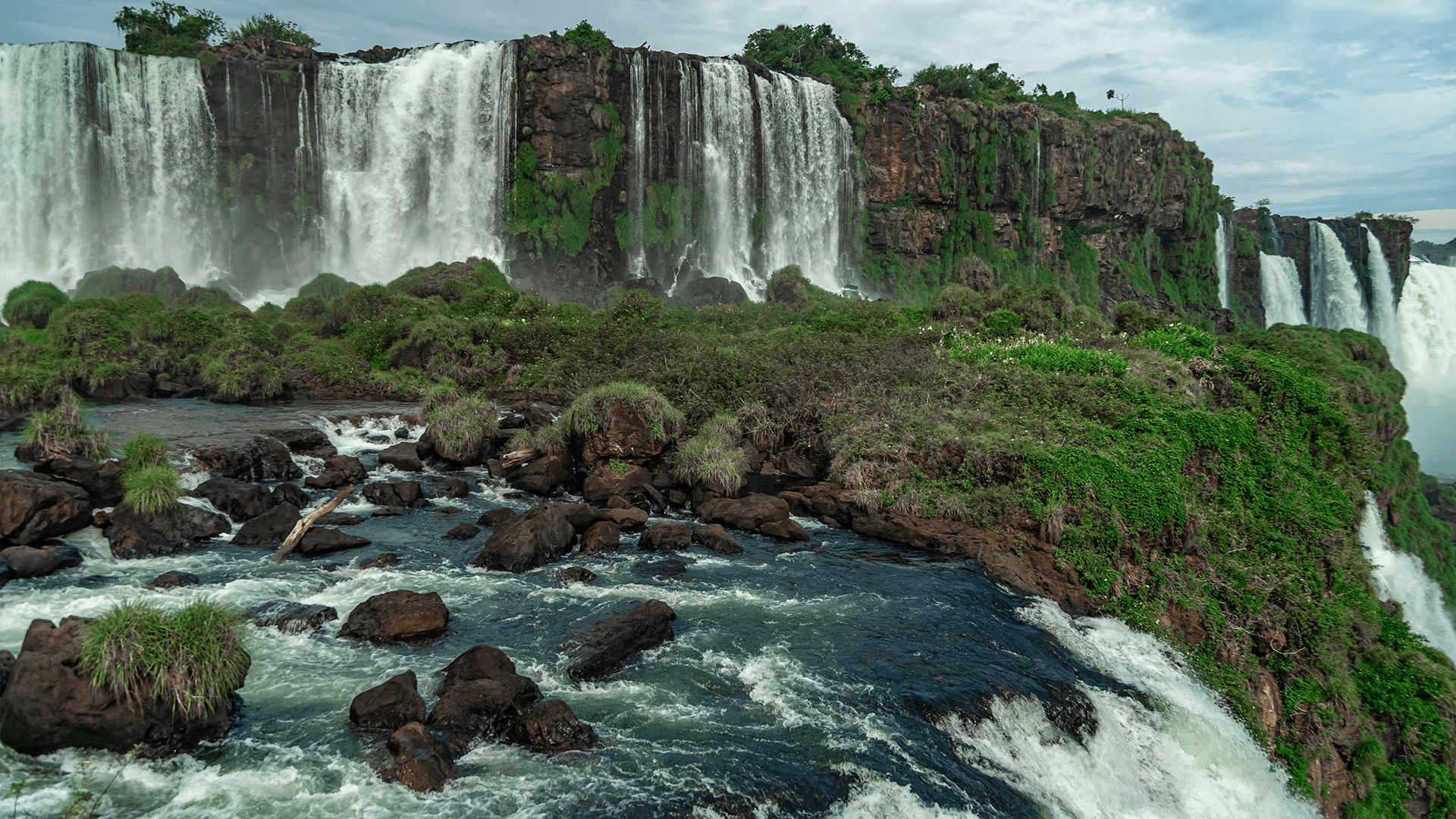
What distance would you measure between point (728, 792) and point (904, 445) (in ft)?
30.9

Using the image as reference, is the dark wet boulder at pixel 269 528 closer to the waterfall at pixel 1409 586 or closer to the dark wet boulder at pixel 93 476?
the dark wet boulder at pixel 93 476

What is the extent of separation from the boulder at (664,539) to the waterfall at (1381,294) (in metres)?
66.7

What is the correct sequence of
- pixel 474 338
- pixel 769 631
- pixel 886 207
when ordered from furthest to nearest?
pixel 886 207, pixel 474 338, pixel 769 631

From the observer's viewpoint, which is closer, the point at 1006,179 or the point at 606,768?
the point at 606,768

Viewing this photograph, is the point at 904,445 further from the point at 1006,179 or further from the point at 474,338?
the point at 1006,179

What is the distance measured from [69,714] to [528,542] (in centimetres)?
554

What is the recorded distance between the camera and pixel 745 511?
43.4 feet

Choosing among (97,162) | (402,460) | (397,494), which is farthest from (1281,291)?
(97,162)

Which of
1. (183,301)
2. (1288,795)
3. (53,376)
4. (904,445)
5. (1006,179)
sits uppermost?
(1006,179)

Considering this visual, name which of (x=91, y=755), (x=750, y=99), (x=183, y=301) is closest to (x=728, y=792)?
(x=91, y=755)

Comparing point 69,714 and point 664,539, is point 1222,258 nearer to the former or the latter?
point 664,539

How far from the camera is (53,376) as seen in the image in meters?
18.6

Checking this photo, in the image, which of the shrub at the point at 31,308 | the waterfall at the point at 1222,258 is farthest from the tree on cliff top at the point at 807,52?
the shrub at the point at 31,308

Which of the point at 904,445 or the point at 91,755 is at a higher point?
the point at 904,445
